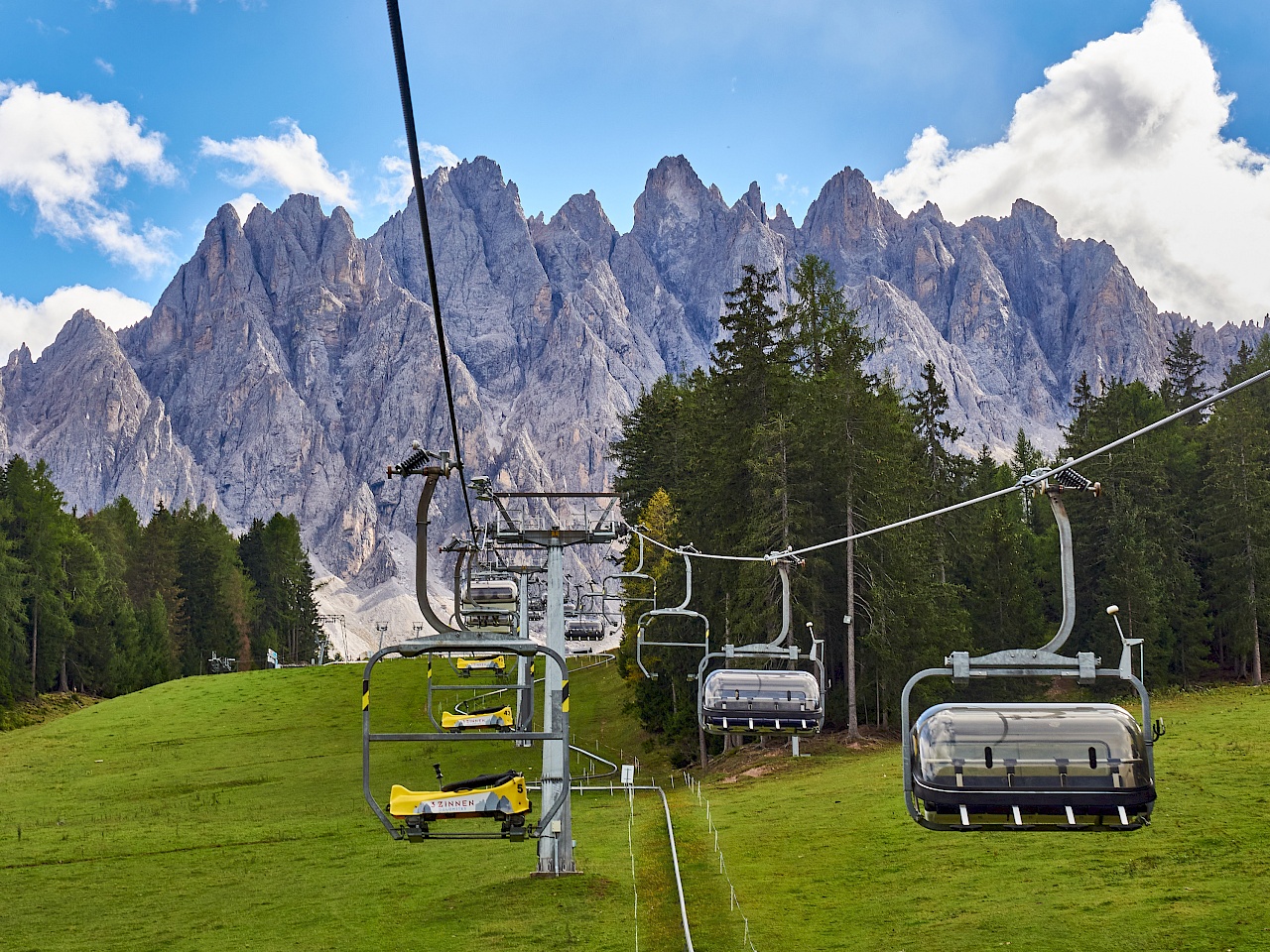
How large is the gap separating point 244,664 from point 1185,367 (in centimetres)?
8371

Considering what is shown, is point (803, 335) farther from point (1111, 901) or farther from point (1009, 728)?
point (1009, 728)

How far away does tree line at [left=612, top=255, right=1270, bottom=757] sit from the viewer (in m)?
42.8

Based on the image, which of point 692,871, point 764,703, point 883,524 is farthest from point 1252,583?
point 764,703

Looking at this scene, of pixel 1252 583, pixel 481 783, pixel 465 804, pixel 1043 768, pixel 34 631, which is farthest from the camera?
pixel 34 631

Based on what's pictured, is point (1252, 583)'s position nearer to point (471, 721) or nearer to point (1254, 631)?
point (1254, 631)

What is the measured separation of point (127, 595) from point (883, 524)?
7003 centimetres

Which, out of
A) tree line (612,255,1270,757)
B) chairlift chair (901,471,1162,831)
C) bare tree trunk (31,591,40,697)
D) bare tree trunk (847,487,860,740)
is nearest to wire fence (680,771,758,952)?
chairlift chair (901,471,1162,831)

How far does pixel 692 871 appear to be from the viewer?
76.9ft

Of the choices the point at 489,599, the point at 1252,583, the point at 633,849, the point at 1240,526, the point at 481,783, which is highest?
the point at 1240,526

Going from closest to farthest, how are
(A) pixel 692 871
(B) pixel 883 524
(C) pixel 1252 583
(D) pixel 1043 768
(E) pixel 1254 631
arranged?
(D) pixel 1043 768 < (A) pixel 692 871 < (B) pixel 883 524 < (E) pixel 1254 631 < (C) pixel 1252 583

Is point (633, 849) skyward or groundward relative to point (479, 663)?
groundward

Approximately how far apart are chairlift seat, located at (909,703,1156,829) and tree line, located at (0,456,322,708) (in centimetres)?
6619

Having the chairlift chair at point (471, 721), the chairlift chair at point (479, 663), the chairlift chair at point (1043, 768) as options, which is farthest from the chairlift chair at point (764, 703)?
the chairlift chair at point (1043, 768)

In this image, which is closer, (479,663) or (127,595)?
(479,663)
